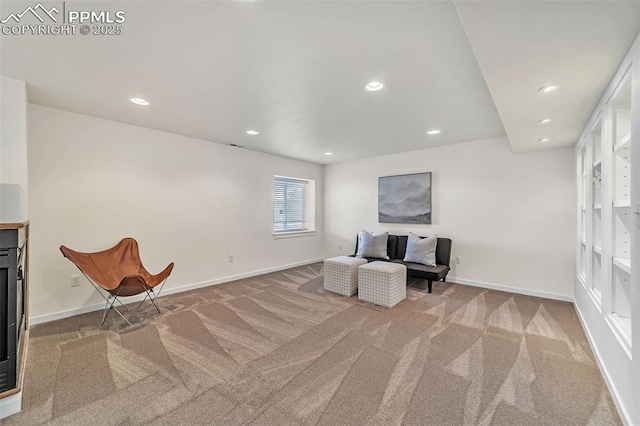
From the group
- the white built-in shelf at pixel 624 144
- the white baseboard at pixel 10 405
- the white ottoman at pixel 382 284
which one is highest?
the white built-in shelf at pixel 624 144

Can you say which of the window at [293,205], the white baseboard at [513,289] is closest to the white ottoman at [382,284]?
the white baseboard at [513,289]

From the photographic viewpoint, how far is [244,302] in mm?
3564

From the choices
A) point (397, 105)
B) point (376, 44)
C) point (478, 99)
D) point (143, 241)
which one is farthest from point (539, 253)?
point (143, 241)

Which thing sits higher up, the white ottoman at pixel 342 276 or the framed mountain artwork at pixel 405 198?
the framed mountain artwork at pixel 405 198

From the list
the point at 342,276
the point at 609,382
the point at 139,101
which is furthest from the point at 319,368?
the point at 139,101

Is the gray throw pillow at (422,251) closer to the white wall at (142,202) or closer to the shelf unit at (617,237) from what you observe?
the shelf unit at (617,237)

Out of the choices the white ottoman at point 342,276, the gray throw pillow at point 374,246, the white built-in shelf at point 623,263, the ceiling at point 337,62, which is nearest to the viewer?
the ceiling at point 337,62

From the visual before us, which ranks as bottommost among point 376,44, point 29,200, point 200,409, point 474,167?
point 200,409

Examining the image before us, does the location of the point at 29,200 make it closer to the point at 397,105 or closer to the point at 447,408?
the point at 397,105

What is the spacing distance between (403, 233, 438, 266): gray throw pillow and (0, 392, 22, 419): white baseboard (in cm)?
442

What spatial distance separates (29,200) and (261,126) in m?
2.70

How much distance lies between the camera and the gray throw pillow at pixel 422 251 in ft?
14.0

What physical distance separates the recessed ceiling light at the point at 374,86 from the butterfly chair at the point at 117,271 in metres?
2.95

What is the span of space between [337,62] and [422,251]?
3.31 meters
